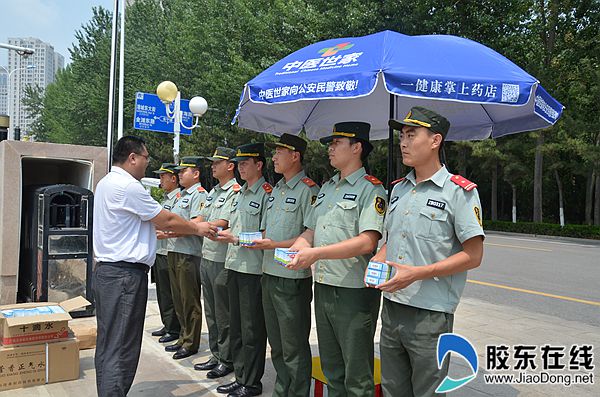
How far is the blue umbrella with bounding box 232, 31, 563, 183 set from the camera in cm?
288

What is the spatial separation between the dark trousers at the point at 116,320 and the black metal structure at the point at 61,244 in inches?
110

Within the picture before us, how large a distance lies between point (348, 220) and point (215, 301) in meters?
1.89

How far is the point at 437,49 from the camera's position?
10.6ft

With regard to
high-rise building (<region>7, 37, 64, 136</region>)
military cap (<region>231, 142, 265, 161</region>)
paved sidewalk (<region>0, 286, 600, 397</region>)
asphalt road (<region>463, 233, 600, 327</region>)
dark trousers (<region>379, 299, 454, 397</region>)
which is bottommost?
paved sidewalk (<region>0, 286, 600, 397</region>)

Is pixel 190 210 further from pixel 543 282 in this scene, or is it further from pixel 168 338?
pixel 543 282

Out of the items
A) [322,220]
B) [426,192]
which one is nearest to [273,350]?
[322,220]

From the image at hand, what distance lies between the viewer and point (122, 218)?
3531 millimetres

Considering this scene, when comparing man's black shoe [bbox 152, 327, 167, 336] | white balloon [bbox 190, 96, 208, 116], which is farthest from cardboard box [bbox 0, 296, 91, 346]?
white balloon [bbox 190, 96, 208, 116]

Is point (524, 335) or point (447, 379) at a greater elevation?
point (447, 379)

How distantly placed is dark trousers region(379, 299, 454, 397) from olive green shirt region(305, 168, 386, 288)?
42 cm

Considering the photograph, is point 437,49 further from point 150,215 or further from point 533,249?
point 533,249

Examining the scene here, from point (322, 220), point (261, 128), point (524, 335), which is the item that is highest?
point (261, 128)

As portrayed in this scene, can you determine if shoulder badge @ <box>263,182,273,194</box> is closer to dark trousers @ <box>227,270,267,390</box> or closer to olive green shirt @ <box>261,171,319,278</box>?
olive green shirt @ <box>261,171,319,278</box>

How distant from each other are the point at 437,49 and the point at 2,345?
4077mm
